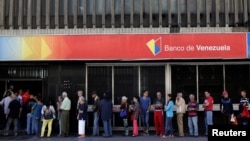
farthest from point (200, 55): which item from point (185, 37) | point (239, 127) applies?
point (239, 127)

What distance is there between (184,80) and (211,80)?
1.19 metres

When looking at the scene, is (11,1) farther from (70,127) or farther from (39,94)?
(70,127)

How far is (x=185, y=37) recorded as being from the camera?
15.7 metres

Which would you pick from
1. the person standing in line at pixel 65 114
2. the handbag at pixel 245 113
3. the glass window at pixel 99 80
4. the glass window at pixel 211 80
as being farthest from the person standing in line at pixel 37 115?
the handbag at pixel 245 113

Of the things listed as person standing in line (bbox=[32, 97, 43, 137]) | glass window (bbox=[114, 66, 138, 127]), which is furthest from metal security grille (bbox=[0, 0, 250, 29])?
person standing in line (bbox=[32, 97, 43, 137])

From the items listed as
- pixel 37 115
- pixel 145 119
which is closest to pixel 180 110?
pixel 145 119

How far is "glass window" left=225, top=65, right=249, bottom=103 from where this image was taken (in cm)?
1689

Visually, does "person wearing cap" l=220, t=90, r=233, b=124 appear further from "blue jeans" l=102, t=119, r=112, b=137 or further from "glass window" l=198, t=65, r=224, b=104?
"blue jeans" l=102, t=119, r=112, b=137

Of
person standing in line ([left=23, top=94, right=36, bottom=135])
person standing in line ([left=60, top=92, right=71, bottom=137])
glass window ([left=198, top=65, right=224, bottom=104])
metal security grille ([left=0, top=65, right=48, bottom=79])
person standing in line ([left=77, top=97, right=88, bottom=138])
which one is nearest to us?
person standing in line ([left=77, top=97, right=88, bottom=138])

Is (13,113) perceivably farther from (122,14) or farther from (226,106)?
(226,106)

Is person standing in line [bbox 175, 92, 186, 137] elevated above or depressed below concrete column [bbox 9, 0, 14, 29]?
below

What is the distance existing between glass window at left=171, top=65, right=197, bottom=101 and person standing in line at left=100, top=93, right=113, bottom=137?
3143 millimetres

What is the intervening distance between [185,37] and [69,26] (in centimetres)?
501

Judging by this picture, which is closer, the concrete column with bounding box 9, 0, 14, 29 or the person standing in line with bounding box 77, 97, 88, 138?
the person standing in line with bounding box 77, 97, 88, 138
